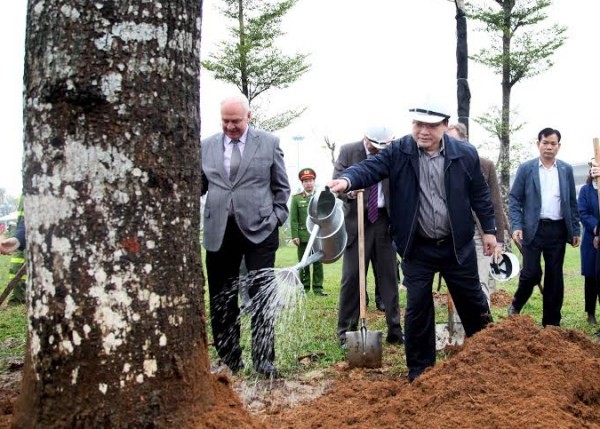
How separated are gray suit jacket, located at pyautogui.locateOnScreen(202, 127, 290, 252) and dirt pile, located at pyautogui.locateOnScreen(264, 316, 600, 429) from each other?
1.36 meters

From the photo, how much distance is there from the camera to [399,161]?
4.59m

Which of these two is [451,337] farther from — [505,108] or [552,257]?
[505,108]

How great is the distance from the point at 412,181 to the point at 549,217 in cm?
271

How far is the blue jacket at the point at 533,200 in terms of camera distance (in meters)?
6.67

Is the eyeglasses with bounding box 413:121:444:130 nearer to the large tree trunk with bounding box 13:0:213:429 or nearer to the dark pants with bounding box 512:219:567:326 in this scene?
the large tree trunk with bounding box 13:0:213:429

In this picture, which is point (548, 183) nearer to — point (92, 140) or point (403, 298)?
point (403, 298)

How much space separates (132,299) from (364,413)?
1.70 meters

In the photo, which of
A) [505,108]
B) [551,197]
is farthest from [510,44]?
[551,197]

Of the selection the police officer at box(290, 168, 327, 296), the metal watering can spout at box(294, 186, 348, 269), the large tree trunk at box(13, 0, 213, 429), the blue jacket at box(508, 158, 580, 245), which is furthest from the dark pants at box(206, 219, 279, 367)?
the police officer at box(290, 168, 327, 296)

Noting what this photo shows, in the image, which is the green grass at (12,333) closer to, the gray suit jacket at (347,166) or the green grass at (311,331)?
the green grass at (311,331)

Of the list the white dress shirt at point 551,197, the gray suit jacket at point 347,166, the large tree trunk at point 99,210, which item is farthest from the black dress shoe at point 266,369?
the white dress shirt at point 551,197

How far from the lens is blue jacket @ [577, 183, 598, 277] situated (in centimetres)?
762

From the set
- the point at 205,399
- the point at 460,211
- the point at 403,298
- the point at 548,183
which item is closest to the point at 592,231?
the point at 548,183

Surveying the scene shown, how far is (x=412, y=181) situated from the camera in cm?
457
